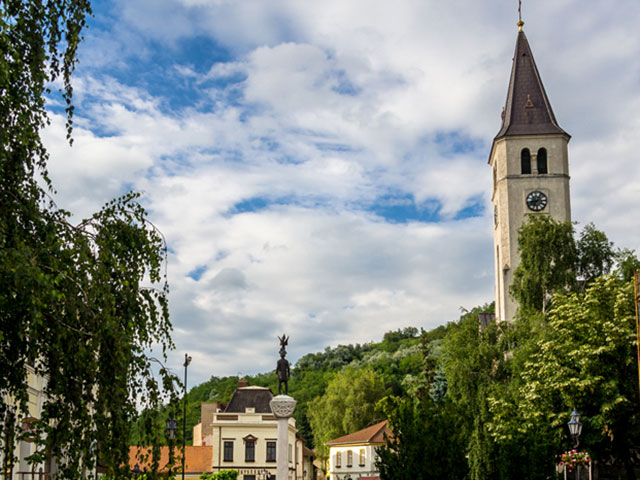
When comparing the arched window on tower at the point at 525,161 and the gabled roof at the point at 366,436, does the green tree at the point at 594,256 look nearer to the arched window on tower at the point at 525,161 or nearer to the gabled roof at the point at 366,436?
the arched window on tower at the point at 525,161

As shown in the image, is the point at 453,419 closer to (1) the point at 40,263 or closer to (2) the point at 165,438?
(2) the point at 165,438

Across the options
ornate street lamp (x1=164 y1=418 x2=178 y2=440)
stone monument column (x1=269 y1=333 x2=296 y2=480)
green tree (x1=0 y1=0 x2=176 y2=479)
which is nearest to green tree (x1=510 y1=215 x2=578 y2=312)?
stone monument column (x1=269 y1=333 x2=296 y2=480)

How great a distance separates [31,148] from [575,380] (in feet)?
97.3

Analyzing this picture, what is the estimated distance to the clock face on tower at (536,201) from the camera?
57906mm

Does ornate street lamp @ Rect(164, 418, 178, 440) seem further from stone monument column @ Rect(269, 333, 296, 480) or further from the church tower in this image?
the church tower

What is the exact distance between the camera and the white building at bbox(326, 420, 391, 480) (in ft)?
233

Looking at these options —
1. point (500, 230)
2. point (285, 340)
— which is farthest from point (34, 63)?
point (500, 230)

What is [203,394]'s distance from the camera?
4961 inches

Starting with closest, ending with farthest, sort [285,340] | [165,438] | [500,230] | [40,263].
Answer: [40,263] → [165,438] → [285,340] → [500,230]

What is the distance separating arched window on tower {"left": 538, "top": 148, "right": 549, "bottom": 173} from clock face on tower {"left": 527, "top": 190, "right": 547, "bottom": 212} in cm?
196

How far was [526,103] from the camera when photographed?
6056 centimetres

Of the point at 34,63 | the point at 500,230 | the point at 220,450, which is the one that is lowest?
the point at 220,450

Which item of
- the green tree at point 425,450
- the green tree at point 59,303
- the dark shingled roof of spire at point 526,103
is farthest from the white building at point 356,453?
the green tree at point 59,303

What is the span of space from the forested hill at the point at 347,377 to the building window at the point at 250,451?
199 inches
